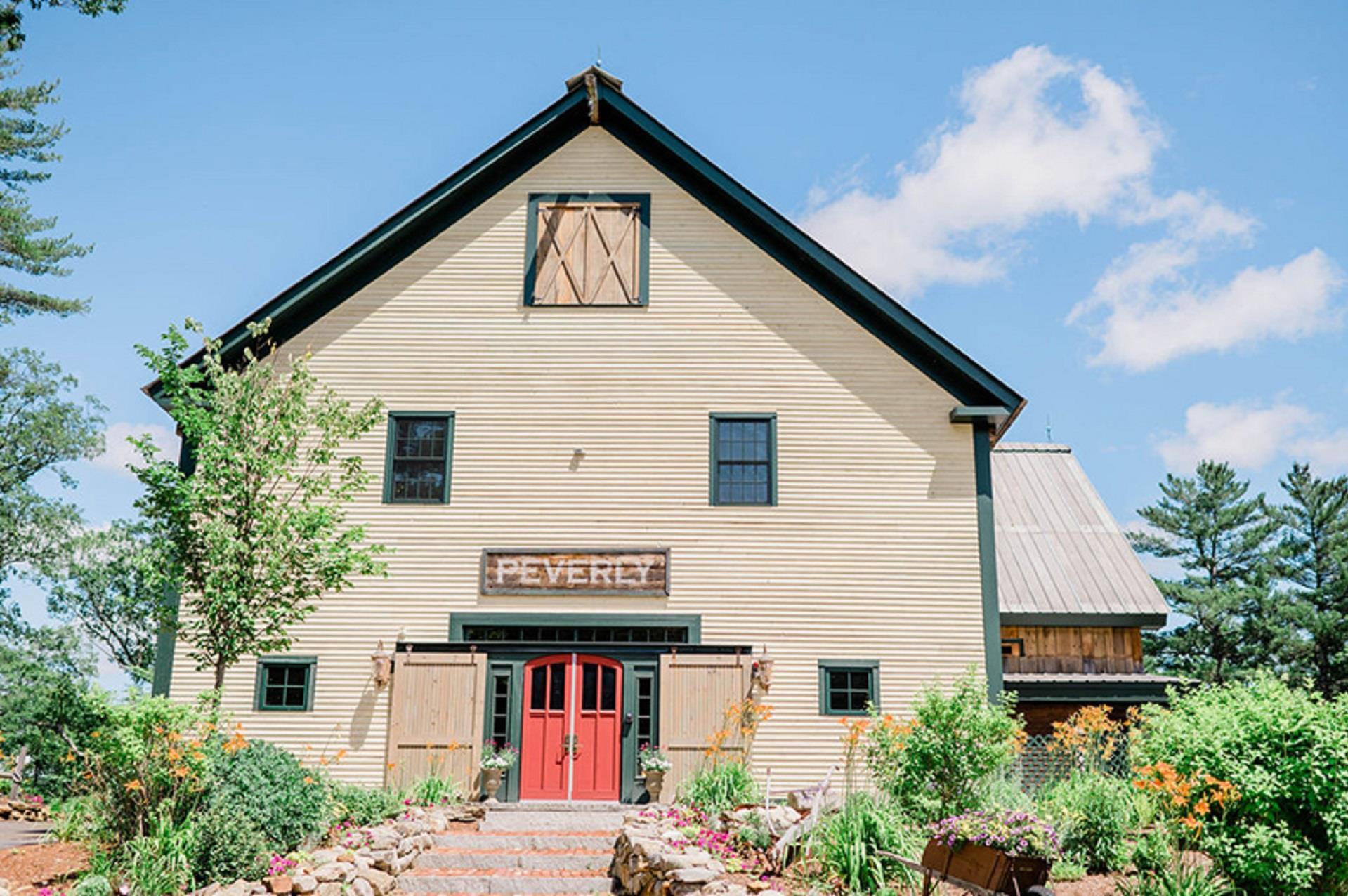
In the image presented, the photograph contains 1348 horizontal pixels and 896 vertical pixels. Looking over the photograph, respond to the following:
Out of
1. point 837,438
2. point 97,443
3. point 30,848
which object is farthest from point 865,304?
point 97,443

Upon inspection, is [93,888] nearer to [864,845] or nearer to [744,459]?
[864,845]

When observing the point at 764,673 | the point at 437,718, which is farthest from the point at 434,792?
the point at 764,673

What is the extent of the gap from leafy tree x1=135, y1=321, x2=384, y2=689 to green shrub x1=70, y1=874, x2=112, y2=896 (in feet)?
10.2

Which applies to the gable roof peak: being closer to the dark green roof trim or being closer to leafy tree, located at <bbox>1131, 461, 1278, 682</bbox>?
the dark green roof trim

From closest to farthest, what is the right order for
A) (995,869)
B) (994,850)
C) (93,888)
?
(995,869)
(994,850)
(93,888)

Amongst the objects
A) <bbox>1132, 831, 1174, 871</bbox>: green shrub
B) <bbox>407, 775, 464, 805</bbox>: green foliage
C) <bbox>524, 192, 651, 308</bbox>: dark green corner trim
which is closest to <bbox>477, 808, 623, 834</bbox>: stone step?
<bbox>407, 775, 464, 805</bbox>: green foliage

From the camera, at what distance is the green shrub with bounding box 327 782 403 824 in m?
13.0

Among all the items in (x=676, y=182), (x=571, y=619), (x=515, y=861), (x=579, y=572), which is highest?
(x=676, y=182)

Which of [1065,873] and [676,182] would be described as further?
[676,182]

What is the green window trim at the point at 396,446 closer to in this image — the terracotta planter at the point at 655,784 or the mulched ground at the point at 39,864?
the terracotta planter at the point at 655,784

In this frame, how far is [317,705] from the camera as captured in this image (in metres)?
16.2

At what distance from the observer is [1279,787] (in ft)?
30.0

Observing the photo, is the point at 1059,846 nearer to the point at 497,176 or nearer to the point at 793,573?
the point at 793,573

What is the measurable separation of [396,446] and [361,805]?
5.87m
